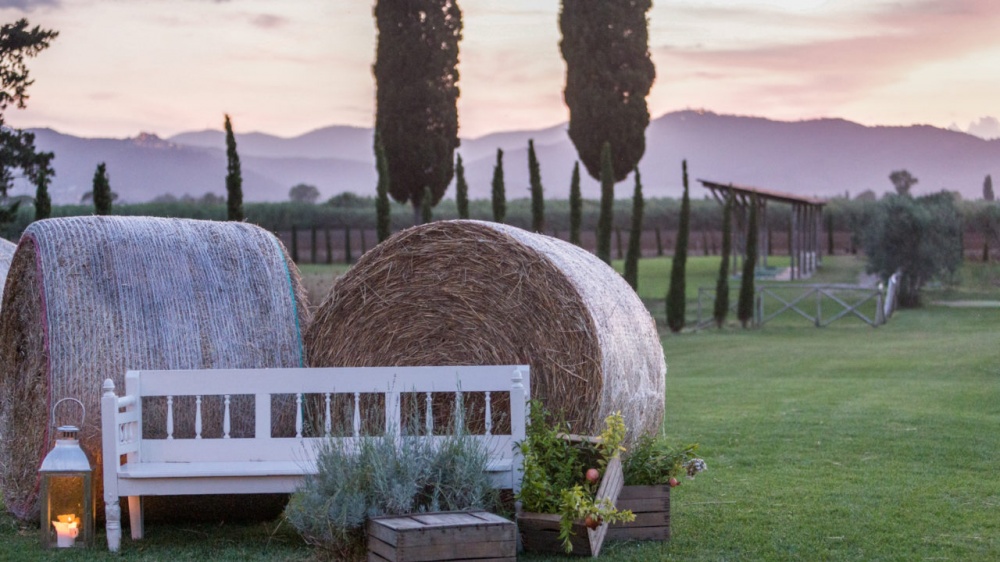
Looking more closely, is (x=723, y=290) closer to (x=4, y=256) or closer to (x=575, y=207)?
(x=575, y=207)

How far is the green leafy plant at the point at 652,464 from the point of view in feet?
22.4

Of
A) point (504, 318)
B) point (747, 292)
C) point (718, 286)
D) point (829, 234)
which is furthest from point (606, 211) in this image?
point (829, 234)

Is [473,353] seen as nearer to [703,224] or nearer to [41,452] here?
[41,452]

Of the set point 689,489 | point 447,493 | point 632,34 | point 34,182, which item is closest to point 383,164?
point 34,182

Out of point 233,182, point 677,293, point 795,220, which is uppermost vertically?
point 233,182

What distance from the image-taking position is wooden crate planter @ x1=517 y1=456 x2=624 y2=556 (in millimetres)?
6238

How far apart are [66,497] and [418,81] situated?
3210cm

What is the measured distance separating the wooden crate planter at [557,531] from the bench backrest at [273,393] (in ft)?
1.28

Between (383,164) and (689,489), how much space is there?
72.7 feet

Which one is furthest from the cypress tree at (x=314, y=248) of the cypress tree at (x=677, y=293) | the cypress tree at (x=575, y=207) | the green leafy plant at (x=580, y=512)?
the green leafy plant at (x=580, y=512)

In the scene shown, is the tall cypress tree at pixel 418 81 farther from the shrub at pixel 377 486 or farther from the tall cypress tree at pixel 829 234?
the shrub at pixel 377 486

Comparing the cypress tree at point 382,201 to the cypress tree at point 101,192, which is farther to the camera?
the cypress tree at point 382,201

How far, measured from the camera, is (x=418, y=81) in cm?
3784

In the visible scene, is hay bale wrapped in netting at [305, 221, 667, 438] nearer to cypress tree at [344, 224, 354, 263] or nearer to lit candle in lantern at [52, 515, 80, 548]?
lit candle in lantern at [52, 515, 80, 548]
